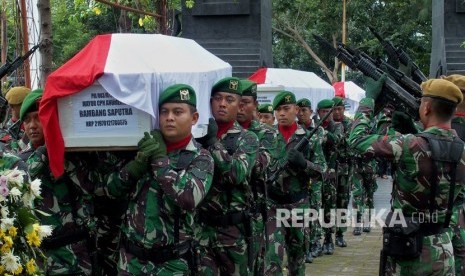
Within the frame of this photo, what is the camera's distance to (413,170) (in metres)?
5.77

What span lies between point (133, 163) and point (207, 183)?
48 centimetres

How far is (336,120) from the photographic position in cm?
1359

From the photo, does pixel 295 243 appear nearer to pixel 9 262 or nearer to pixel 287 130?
pixel 287 130

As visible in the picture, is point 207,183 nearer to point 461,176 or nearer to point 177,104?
point 177,104

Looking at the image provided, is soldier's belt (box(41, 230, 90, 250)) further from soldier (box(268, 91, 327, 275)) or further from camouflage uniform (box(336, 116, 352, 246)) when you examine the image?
camouflage uniform (box(336, 116, 352, 246))

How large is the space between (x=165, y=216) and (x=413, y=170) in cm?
171

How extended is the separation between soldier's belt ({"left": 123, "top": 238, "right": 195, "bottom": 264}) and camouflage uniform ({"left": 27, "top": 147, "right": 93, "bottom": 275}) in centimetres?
62

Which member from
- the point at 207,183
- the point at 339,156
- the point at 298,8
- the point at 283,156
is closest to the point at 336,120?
the point at 339,156

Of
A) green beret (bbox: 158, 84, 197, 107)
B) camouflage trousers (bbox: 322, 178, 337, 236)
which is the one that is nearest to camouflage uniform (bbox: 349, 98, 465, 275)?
green beret (bbox: 158, 84, 197, 107)

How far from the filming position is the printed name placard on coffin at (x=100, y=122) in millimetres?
5312

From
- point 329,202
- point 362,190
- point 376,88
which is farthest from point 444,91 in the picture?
point 362,190

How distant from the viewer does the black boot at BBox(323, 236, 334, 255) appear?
1217 centimetres

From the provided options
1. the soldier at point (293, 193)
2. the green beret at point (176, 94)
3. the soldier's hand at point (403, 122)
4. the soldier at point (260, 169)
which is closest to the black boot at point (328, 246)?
the soldier at point (293, 193)

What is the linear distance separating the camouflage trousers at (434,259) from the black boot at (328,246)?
6254 mm
